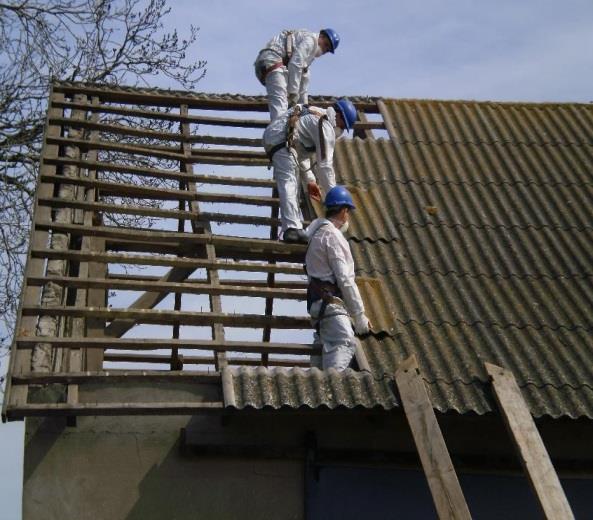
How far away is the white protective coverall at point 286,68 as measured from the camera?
371 inches

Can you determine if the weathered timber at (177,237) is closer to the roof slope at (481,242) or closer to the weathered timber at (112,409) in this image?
the roof slope at (481,242)

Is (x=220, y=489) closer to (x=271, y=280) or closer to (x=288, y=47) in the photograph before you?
(x=271, y=280)

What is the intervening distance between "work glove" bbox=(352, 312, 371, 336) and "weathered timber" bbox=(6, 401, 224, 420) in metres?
1.22

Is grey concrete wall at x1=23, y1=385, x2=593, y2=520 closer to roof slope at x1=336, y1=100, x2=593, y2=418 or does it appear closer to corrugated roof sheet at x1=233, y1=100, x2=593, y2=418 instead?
corrugated roof sheet at x1=233, y1=100, x2=593, y2=418

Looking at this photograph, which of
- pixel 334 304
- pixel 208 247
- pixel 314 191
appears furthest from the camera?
pixel 314 191

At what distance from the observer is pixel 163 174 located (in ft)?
28.0

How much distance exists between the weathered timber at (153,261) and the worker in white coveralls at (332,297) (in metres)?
0.68

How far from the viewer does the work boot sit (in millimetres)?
8016

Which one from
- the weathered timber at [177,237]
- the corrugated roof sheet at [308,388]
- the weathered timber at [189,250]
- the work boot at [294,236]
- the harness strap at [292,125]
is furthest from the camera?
the harness strap at [292,125]

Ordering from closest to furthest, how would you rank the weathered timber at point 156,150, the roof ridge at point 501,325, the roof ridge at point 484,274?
1. the roof ridge at point 501,325
2. the roof ridge at point 484,274
3. the weathered timber at point 156,150

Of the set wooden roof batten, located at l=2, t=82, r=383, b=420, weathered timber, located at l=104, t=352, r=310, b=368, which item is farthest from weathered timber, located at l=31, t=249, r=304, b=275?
weathered timber, located at l=104, t=352, r=310, b=368

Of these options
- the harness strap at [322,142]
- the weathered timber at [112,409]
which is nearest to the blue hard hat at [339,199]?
the harness strap at [322,142]

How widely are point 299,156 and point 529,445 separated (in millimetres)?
3708

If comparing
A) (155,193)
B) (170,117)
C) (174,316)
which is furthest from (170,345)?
(170,117)
